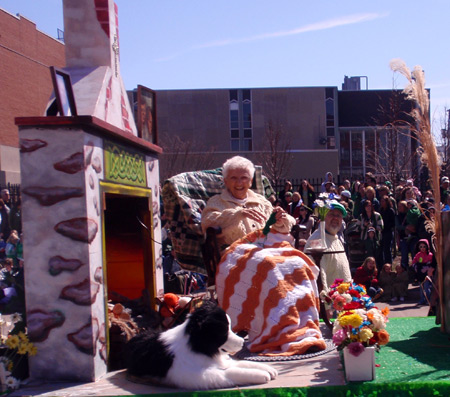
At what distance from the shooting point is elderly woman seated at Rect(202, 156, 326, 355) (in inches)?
222

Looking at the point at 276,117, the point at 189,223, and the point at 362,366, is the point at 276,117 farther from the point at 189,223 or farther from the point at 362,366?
the point at 362,366

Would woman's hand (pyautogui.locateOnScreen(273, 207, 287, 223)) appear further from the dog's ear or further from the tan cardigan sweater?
the dog's ear

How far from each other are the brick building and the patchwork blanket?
16.0 meters

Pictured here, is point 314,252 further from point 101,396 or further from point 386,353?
point 101,396

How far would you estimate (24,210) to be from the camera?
5.01 m

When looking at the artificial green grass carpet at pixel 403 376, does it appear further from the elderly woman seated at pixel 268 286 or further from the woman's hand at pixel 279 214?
the woman's hand at pixel 279 214

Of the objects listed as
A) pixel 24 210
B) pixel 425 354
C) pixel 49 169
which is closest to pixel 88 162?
pixel 49 169

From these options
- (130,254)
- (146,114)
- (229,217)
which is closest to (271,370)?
(229,217)

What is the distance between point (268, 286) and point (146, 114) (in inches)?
94.2

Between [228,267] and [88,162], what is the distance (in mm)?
1853

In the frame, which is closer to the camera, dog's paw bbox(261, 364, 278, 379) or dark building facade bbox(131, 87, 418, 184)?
dog's paw bbox(261, 364, 278, 379)

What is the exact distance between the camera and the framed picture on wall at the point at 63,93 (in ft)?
16.3

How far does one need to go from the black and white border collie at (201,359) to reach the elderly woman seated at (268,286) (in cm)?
81

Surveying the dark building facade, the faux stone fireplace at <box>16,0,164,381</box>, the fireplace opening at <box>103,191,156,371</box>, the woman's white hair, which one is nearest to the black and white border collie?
the faux stone fireplace at <box>16,0,164,381</box>
